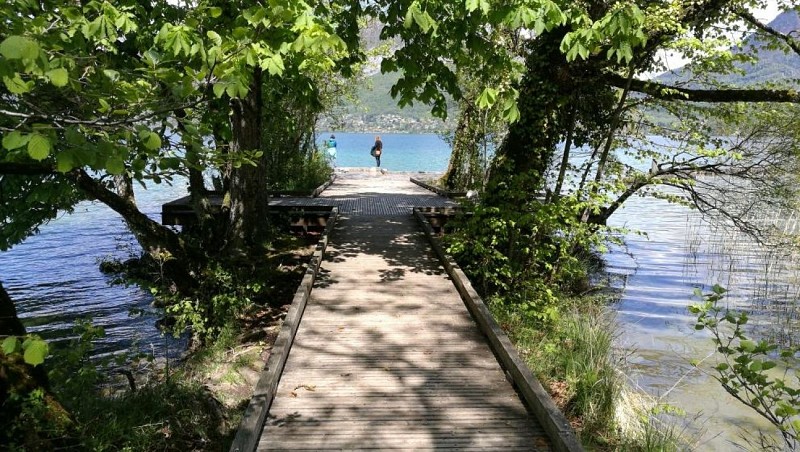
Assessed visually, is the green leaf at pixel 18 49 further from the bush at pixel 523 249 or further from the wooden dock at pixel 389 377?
the bush at pixel 523 249

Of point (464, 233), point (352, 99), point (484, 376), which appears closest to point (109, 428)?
point (484, 376)

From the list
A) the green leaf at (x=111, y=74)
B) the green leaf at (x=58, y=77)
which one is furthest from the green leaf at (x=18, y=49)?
the green leaf at (x=111, y=74)

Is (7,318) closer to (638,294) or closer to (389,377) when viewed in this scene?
(389,377)

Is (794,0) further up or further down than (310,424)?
further up

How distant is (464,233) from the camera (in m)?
9.02

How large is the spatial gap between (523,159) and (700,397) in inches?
186

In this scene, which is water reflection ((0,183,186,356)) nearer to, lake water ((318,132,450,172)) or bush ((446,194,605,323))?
bush ((446,194,605,323))

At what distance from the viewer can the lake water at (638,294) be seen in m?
8.20

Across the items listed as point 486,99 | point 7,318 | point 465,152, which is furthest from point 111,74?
point 465,152

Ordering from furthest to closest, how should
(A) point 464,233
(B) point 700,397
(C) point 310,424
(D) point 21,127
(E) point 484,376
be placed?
(A) point 464,233 → (B) point 700,397 → (E) point 484,376 → (C) point 310,424 → (D) point 21,127

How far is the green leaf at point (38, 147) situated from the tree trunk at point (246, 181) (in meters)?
7.20

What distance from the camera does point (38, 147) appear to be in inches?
83.5

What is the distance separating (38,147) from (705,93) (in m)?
10.6

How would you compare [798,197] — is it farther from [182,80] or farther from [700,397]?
[182,80]
